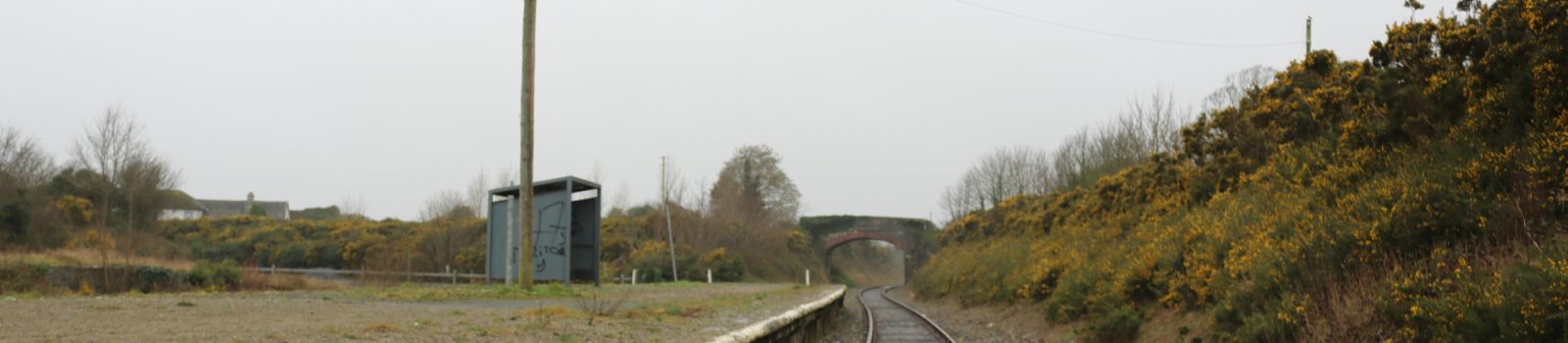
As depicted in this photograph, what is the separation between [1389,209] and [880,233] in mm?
68832

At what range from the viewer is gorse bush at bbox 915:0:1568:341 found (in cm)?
634

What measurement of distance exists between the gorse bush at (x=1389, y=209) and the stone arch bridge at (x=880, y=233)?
194ft

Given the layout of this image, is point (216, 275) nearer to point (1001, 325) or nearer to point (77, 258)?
point (77, 258)

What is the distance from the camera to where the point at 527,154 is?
18.9 metres

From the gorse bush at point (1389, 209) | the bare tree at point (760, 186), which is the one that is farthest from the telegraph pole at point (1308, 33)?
the bare tree at point (760, 186)

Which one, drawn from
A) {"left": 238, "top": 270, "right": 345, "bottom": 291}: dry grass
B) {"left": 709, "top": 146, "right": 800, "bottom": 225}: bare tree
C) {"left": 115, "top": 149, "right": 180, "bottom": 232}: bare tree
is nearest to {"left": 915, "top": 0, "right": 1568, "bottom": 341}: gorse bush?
{"left": 238, "top": 270, "right": 345, "bottom": 291}: dry grass

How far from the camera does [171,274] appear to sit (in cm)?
1972

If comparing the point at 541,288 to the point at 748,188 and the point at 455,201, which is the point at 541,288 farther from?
the point at 748,188

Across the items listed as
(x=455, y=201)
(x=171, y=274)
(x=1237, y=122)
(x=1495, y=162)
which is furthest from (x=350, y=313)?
(x=455, y=201)

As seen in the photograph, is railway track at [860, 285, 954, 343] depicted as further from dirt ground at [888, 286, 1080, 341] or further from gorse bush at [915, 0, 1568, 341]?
gorse bush at [915, 0, 1568, 341]

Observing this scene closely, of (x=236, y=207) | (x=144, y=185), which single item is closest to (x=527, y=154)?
(x=144, y=185)

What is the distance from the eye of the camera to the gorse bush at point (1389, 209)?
6.34 m

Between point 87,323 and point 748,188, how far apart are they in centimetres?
7100

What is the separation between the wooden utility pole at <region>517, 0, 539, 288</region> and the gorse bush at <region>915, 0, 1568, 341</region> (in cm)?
981
